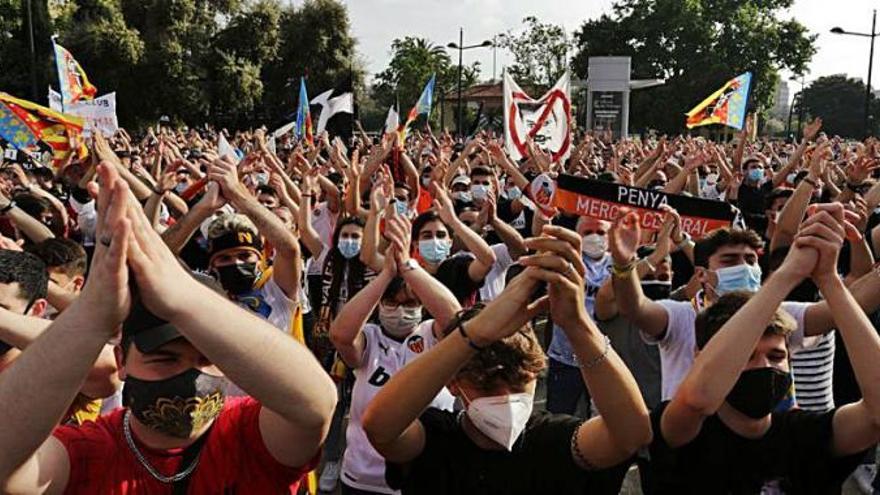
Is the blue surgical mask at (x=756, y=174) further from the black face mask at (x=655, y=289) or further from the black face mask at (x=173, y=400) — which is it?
the black face mask at (x=173, y=400)

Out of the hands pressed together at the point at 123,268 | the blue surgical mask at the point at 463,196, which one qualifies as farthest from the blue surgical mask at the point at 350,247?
the hands pressed together at the point at 123,268

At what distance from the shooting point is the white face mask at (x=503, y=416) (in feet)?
7.36

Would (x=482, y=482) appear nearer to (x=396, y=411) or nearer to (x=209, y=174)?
(x=396, y=411)

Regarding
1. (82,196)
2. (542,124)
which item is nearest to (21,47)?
(82,196)

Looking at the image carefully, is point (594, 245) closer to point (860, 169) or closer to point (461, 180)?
point (860, 169)

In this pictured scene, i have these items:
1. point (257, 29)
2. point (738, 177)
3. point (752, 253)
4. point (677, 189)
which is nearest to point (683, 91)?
point (257, 29)

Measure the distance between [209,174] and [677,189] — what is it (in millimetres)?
4804

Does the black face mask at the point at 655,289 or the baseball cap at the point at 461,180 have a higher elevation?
the baseball cap at the point at 461,180

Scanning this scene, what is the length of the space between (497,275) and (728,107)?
10632 millimetres

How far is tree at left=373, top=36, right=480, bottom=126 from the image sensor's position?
146 feet

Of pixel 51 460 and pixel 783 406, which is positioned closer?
pixel 51 460

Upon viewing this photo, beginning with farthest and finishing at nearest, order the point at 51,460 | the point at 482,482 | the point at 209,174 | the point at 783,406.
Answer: the point at 209,174
the point at 783,406
the point at 482,482
the point at 51,460

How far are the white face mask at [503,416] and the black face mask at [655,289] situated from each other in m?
2.91

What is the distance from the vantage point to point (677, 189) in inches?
277
